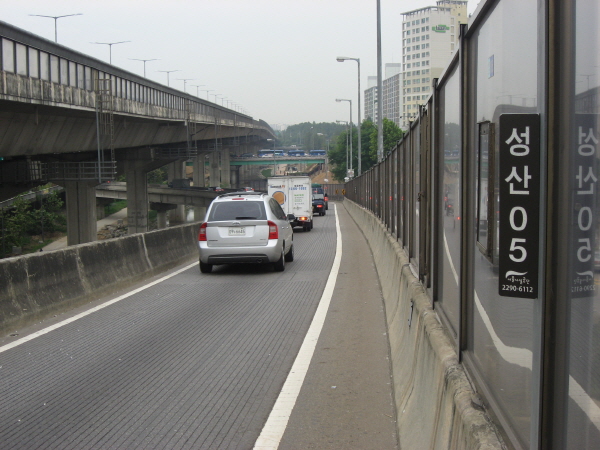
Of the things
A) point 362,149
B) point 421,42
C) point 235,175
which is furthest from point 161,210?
point 421,42

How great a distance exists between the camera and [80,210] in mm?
50750

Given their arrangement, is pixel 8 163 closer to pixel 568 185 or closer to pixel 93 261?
pixel 93 261

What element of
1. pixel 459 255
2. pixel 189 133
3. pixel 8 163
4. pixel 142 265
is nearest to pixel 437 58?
pixel 189 133

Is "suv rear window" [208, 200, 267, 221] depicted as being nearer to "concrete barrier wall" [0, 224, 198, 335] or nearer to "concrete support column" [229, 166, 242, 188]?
"concrete barrier wall" [0, 224, 198, 335]

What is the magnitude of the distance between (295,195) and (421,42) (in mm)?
134035

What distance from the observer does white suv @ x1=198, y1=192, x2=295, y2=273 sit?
15.4 m

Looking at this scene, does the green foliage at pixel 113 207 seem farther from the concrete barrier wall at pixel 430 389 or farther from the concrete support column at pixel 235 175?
the concrete barrier wall at pixel 430 389

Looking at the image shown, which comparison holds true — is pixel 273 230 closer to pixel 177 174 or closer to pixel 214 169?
pixel 177 174

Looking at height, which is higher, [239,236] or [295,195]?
[295,195]

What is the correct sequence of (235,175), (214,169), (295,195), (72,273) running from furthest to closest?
(235,175), (214,169), (295,195), (72,273)

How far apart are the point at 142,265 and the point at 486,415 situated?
12.6 m

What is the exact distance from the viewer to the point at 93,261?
12516 mm

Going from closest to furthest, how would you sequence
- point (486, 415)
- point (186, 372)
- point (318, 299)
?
1. point (486, 415)
2. point (186, 372)
3. point (318, 299)

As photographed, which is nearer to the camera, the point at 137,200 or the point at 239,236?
the point at 239,236
